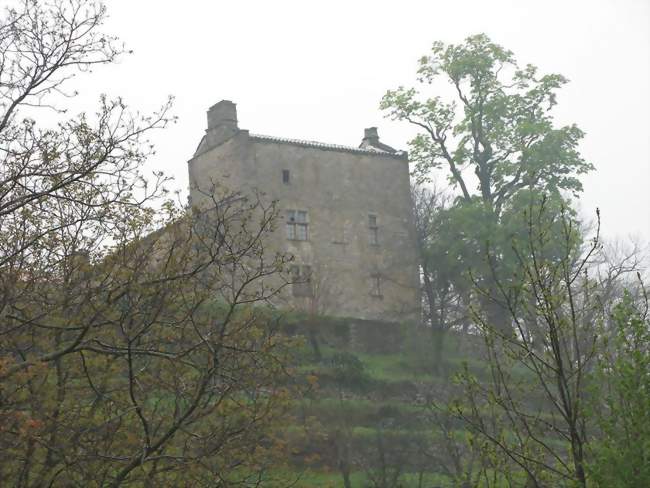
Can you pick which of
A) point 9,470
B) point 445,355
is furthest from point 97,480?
point 445,355

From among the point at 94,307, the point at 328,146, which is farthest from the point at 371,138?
the point at 94,307

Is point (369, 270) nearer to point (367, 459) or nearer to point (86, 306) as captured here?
point (367, 459)

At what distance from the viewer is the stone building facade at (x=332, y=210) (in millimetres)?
42625

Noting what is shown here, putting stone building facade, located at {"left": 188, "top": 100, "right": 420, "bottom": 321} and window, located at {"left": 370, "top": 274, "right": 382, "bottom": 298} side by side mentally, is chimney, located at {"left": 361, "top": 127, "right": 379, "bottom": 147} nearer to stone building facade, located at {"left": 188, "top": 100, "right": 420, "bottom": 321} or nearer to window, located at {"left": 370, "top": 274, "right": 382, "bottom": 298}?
stone building facade, located at {"left": 188, "top": 100, "right": 420, "bottom": 321}

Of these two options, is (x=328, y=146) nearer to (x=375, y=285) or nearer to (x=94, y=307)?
(x=375, y=285)

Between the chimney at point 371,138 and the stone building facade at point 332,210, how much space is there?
2.27m

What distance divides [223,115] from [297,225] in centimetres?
553

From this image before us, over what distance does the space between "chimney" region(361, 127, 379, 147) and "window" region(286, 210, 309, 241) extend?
6876 millimetres

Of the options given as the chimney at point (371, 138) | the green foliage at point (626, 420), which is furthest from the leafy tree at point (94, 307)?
the chimney at point (371, 138)

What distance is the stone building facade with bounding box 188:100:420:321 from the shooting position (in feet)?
140

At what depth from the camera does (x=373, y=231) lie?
4544 cm

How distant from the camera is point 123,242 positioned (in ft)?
44.2

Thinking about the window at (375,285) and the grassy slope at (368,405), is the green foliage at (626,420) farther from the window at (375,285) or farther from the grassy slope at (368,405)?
the window at (375,285)

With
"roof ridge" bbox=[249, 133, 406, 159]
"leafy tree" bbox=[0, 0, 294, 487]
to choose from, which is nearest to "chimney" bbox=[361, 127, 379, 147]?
"roof ridge" bbox=[249, 133, 406, 159]
